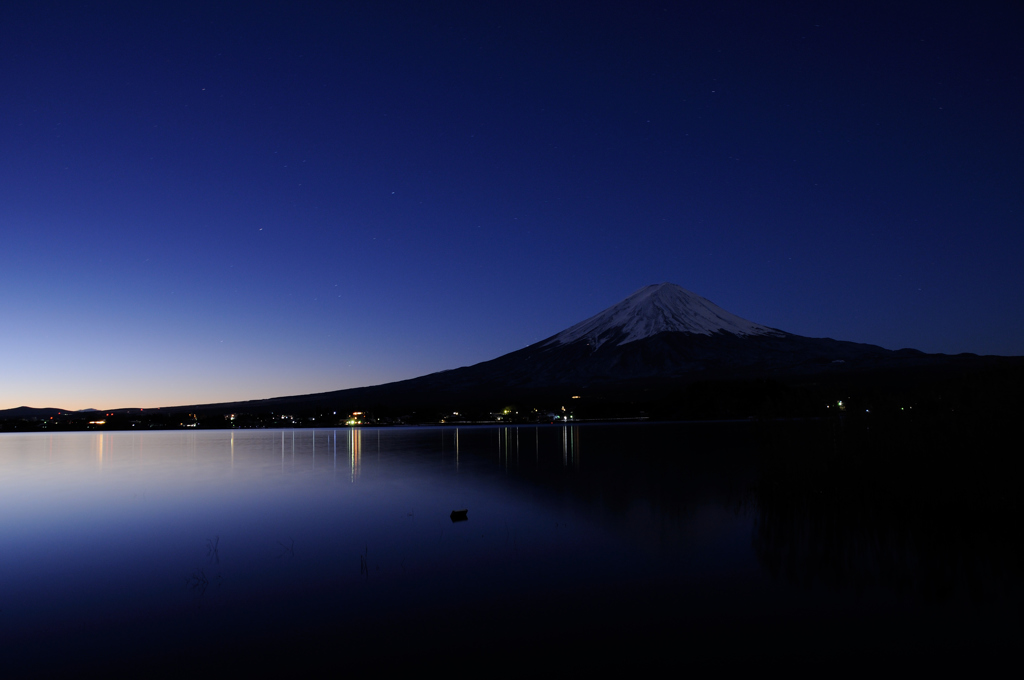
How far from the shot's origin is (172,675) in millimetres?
6938

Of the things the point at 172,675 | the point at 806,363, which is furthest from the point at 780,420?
the point at 806,363

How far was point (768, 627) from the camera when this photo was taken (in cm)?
794

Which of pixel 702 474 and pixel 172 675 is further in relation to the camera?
pixel 702 474

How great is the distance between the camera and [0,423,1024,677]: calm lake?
736 centimetres

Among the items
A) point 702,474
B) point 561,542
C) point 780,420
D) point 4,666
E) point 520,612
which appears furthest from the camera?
point 702,474

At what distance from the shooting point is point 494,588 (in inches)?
396

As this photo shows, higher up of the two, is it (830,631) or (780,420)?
(780,420)

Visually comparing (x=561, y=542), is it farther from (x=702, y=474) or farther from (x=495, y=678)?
(x=702, y=474)

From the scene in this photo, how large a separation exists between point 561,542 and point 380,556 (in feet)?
11.9

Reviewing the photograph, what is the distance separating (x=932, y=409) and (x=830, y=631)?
9578 mm

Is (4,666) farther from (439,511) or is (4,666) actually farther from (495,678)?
(439,511)

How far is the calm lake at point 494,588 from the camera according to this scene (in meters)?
7.36

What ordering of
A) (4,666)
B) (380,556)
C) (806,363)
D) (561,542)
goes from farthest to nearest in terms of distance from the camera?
(806,363)
(561,542)
(380,556)
(4,666)

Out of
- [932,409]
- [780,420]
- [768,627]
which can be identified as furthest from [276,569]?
[932,409]
